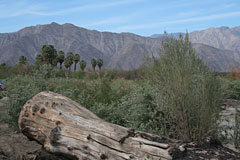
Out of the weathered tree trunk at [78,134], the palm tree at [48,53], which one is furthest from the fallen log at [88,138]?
the palm tree at [48,53]

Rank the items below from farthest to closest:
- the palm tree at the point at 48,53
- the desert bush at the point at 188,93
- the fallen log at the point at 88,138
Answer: the palm tree at the point at 48,53
the desert bush at the point at 188,93
the fallen log at the point at 88,138

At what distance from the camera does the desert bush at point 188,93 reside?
16.4ft

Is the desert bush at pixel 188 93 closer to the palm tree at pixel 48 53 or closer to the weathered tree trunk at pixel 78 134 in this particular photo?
the weathered tree trunk at pixel 78 134

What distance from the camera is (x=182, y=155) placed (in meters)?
3.62

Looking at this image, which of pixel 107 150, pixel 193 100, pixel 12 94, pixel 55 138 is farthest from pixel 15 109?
pixel 193 100

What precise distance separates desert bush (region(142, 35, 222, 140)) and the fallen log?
79cm

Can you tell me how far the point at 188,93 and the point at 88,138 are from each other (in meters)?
2.11

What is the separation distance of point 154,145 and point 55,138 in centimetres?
170

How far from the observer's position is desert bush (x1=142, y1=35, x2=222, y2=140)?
197 inches

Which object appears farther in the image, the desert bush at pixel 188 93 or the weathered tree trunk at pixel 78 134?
the desert bush at pixel 188 93

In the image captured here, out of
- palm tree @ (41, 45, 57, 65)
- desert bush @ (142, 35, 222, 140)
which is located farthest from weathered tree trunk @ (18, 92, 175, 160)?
palm tree @ (41, 45, 57, 65)

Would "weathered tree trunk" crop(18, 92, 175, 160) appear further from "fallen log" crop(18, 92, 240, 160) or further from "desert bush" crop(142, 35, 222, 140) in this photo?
"desert bush" crop(142, 35, 222, 140)

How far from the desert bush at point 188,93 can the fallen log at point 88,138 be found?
79cm

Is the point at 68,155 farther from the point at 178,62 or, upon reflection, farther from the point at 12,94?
the point at 12,94
